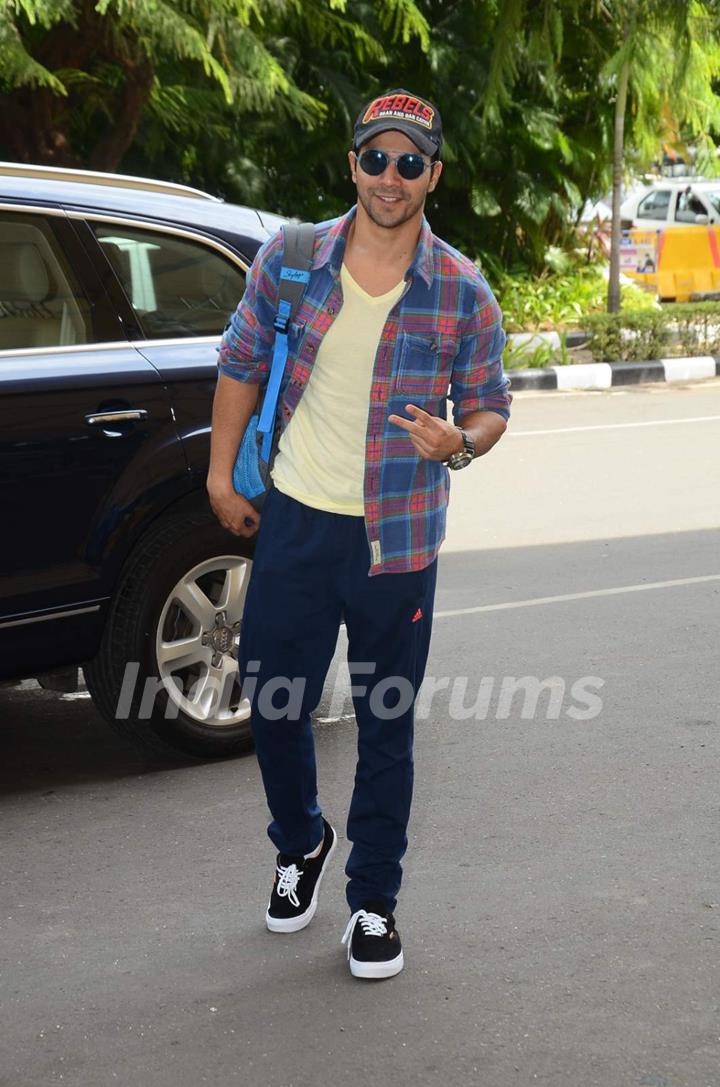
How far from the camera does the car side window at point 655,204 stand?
2595cm

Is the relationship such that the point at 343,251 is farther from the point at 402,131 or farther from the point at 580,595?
the point at 580,595

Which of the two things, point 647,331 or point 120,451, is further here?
point 647,331

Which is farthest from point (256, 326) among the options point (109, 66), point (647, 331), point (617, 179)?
point (617, 179)

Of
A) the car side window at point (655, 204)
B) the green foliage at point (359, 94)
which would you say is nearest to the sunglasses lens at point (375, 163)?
the green foliage at point (359, 94)

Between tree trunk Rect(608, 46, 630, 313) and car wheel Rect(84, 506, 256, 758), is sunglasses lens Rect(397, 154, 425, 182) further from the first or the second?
tree trunk Rect(608, 46, 630, 313)

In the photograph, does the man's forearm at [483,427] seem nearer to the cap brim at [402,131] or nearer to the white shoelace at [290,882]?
the cap brim at [402,131]

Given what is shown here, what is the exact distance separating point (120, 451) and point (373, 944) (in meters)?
1.62

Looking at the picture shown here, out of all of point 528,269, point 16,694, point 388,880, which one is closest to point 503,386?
point 388,880

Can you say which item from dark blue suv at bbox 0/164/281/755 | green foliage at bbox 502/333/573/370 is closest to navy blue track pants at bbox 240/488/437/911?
dark blue suv at bbox 0/164/281/755

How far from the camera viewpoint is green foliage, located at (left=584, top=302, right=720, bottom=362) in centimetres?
1540

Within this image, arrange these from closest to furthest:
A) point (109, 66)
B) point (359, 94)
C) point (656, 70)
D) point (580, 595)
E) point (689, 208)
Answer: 1. point (580, 595)
2. point (109, 66)
3. point (656, 70)
4. point (359, 94)
5. point (689, 208)

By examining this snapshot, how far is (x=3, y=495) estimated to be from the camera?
421cm

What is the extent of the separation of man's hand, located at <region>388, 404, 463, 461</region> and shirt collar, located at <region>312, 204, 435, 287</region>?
28 cm

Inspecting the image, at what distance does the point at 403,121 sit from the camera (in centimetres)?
326
